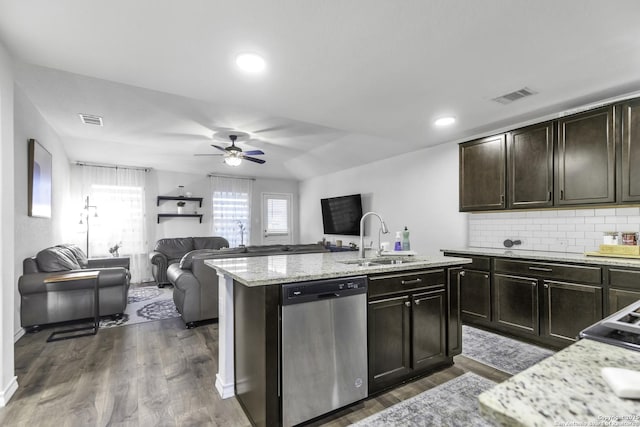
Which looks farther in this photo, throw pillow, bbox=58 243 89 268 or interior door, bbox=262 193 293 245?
interior door, bbox=262 193 293 245

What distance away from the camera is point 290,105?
10.3ft

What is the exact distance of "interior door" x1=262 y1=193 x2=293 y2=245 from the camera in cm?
830

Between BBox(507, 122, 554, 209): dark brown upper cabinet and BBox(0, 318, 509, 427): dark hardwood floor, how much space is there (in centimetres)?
Answer: 186

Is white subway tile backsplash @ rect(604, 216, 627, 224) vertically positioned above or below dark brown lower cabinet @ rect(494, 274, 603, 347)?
above

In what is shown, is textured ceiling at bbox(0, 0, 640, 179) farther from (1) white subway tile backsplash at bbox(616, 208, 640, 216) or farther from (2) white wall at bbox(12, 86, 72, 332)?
(1) white subway tile backsplash at bbox(616, 208, 640, 216)

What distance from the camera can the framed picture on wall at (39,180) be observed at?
3.54 meters

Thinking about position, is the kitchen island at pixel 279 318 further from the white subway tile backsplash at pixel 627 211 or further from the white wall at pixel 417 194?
the white wall at pixel 417 194

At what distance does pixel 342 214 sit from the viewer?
671cm

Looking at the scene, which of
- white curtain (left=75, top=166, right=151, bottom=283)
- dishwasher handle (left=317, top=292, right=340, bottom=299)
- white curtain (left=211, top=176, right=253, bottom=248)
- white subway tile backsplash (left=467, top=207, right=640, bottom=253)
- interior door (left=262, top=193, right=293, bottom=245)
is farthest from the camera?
interior door (left=262, top=193, right=293, bottom=245)

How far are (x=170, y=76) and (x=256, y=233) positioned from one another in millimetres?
5885

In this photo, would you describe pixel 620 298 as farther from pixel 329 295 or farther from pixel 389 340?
pixel 329 295

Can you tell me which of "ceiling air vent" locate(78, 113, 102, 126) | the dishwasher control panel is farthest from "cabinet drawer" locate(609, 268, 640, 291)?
"ceiling air vent" locate(78, 113, 102, 126)

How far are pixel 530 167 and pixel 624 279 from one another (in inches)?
53.6

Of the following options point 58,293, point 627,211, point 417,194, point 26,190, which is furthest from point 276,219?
point 627,211
